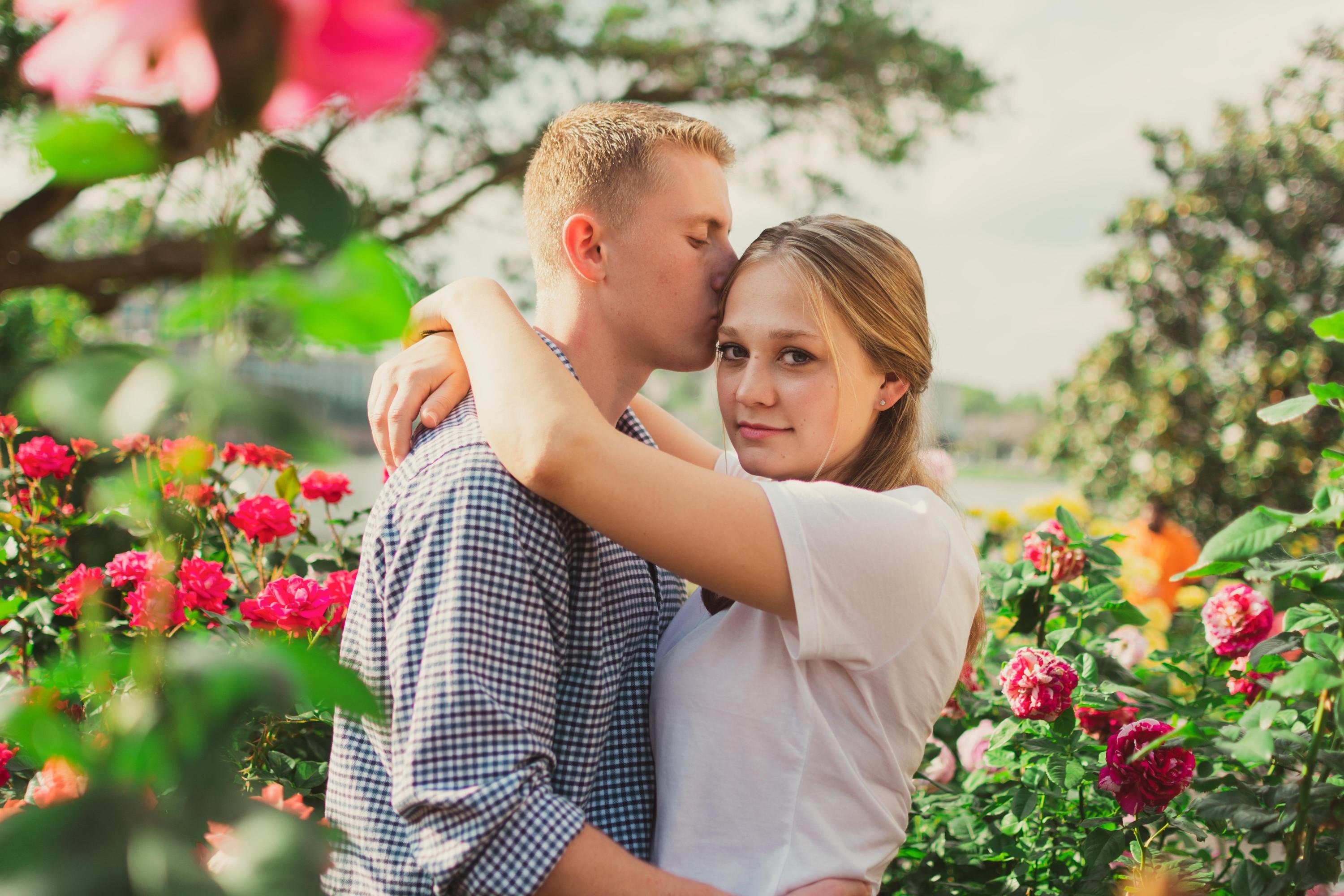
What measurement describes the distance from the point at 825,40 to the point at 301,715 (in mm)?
7700

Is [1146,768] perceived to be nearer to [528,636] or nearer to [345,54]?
[528,636]

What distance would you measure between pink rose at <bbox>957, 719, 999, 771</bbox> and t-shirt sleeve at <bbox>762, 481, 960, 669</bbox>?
72 cm

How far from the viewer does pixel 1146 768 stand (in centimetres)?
138

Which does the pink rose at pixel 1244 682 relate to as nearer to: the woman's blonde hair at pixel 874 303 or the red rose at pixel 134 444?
the woman's blonde hair at pixel 874 303

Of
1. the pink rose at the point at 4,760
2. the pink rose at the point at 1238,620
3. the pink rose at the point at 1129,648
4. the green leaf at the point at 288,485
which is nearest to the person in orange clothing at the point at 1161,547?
the pink rose at the point at 1129,648

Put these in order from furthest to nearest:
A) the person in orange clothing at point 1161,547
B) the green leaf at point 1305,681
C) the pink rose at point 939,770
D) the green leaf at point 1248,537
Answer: the person in orange clothing at point 1161,547
the pink rose at point 939,770
the green leaf at point 1248,537
the green leaf at point 1305,681

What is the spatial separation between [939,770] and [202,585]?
150 centimetres

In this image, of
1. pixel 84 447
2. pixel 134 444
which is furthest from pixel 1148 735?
pixel 84 447

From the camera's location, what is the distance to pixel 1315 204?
634 cm

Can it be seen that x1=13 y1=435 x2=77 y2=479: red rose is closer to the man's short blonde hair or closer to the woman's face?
the man's short blonde hair

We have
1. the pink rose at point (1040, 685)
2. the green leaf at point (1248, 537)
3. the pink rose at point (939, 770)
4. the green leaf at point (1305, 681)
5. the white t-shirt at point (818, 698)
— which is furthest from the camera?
the pink rose at point (939, 770)

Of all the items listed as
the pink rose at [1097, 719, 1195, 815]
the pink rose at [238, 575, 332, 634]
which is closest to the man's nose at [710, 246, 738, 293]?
the pink rose at [238, 575, 332, 634]

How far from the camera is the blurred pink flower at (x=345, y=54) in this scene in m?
0.43

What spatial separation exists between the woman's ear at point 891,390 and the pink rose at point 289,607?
40.8 inches
